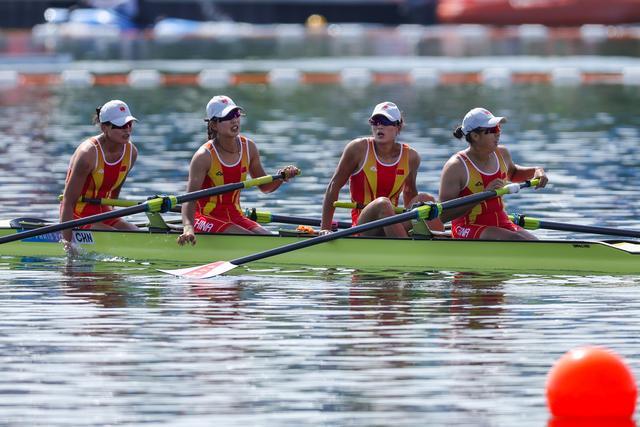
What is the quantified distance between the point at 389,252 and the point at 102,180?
2.88 meters

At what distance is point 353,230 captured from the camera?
1488 cm


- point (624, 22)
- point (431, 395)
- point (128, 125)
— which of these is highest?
point (624, 22)

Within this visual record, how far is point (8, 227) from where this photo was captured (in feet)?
53.6

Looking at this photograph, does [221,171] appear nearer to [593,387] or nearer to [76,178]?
[76,178]

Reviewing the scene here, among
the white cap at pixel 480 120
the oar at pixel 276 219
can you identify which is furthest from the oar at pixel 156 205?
the white cap at pixel 480 120

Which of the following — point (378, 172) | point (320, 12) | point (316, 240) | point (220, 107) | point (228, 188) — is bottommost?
point (316, 240)

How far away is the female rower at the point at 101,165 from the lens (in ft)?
51.9

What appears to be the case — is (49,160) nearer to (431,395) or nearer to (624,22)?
(431,395)

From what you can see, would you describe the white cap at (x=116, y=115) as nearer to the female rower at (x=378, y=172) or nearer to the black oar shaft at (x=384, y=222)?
the black oar shaft at (x=384, y=222)

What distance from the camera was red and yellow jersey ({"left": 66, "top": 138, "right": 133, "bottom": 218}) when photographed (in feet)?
52.5

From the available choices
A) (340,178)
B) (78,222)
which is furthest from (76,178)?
(340,178)

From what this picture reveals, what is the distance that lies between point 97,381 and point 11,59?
113ft

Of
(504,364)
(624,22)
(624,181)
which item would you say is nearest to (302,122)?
(624,181)

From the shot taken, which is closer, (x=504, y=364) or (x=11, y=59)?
(x=504, y=364)
